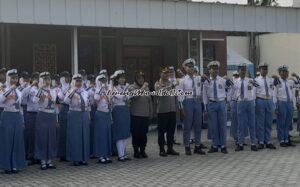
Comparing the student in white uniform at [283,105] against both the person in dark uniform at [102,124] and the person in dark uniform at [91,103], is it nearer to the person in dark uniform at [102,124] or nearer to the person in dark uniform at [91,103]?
the person in dark uniform at [102,124]

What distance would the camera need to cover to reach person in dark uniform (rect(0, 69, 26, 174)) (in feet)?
34.8

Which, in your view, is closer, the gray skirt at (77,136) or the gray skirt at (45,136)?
the gray skirt at (45,136)

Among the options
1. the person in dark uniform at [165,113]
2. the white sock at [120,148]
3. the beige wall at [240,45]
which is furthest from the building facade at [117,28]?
the beige wall at [240,45]

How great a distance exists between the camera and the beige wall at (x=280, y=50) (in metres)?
30.4

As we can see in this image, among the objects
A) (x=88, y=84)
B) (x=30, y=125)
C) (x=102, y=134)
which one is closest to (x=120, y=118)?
(x=102, y=134)

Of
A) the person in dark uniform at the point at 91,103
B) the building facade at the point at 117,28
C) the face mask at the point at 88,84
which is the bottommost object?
the person in dark uniform at the point at 91,103

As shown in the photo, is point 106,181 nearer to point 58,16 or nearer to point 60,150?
point 60,150

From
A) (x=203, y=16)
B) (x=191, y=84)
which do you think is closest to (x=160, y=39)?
(x=203, y=16)

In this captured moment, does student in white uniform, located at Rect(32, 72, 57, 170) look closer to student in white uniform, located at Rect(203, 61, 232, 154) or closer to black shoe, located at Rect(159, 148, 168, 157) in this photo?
black shoe, located at Rect(159, 148, 168, 157)

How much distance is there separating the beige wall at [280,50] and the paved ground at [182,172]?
1905 centimetres

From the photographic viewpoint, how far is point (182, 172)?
10.1 m

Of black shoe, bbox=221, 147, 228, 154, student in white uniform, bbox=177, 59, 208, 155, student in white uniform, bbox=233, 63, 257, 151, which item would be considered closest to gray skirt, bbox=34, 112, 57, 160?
student in white uniform, bbox=177, 59, 208, 155

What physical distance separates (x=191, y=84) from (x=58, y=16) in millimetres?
4461

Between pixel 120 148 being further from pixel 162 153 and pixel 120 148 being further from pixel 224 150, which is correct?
pixel 224 150
